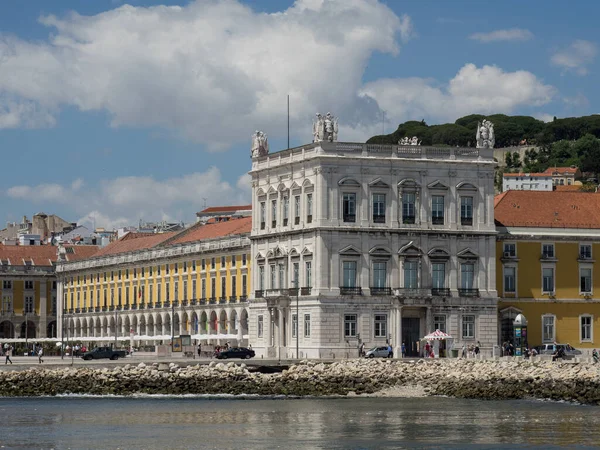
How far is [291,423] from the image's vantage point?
195 feet

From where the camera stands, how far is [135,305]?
127625 mm

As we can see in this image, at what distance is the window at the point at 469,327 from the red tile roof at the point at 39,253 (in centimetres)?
6294

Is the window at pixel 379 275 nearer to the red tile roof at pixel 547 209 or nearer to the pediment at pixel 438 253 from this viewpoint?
the pediment at pixel 438 253

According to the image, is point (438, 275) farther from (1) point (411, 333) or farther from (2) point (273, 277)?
(2) point (273, 277)

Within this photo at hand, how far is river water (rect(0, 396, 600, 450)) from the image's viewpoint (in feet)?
175

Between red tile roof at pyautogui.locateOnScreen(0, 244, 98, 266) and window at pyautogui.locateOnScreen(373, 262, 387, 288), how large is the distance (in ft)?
206

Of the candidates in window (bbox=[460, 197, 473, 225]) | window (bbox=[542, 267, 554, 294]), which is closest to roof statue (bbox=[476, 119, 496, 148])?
window (bbox=[460, 197, 473, 225])

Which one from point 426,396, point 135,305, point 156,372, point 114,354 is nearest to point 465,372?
point 426,396

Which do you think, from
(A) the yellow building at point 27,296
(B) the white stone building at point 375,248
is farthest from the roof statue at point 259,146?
(A) the yellow building at point 27,296

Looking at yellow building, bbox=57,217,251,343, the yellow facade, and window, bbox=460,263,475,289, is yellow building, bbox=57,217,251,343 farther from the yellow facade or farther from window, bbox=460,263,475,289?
the yellow facade

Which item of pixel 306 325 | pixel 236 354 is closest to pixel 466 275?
pixel 306 325

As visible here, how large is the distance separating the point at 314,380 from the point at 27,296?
8113 cm

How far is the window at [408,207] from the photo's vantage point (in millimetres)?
94562

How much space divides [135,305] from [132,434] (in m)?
71.7
